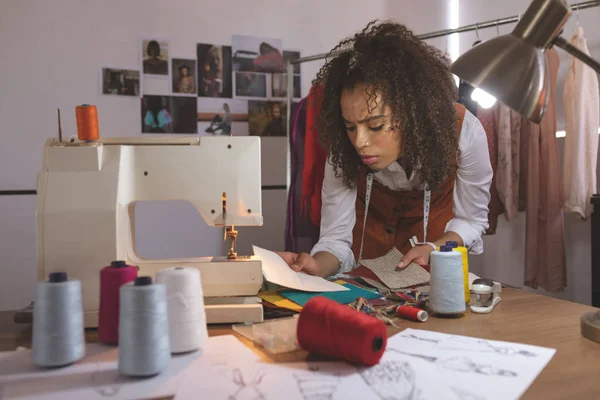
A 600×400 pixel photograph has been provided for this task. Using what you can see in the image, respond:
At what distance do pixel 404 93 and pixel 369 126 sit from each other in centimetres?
15

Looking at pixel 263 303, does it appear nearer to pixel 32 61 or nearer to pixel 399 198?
pixel 399 198

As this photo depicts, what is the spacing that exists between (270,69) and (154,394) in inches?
102

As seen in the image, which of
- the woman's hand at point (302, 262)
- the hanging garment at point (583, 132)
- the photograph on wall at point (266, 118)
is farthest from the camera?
the photograph on wall at point (266, 118)

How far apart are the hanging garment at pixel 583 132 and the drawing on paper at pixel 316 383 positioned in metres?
1.98

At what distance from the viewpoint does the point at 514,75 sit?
35.0 inches

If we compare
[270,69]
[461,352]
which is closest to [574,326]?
[461,352]

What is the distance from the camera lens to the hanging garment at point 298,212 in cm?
275

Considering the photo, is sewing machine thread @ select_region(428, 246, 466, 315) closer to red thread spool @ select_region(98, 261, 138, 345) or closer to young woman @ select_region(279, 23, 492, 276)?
young woman @ select_region(279, 23, 492, 276)

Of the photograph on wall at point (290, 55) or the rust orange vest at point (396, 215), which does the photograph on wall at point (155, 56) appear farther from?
the rust orange vest at point (396, 215)

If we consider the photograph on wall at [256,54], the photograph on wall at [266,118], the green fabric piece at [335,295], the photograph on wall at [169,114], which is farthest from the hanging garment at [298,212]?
the green fabric piece at [335,295]

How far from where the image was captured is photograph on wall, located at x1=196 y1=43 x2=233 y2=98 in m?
2.96

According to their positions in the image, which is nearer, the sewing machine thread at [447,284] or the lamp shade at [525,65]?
the lamp shade at [525,65]

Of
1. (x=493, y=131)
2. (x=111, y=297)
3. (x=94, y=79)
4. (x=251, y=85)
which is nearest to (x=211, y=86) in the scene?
(x=251, y=85)

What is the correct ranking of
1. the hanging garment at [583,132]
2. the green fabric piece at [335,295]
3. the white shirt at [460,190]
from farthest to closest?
the hanging garment at [583,132] → the white shirt at [460,190] → the green fabric piece at [335,295]
